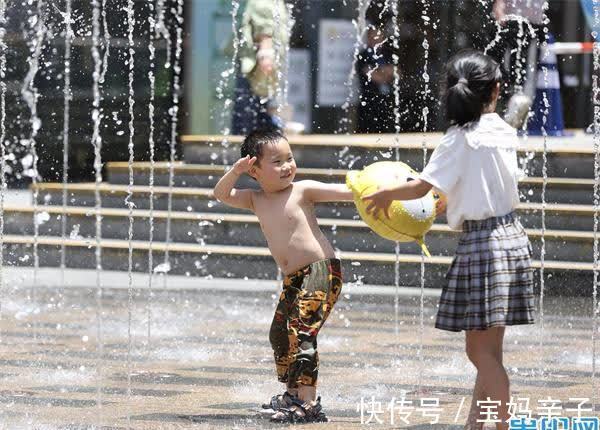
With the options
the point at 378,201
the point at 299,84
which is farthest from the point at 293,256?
the point at 299,84

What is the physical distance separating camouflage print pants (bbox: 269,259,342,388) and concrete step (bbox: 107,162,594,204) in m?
5.64

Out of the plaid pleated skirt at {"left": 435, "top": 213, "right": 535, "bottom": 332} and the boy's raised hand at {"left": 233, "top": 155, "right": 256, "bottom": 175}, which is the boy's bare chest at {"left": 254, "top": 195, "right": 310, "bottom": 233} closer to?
the boy's raised hand at {"left": 233, "top": 155, "right": 256, "bottom": 175}

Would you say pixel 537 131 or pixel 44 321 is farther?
pixel 537 131

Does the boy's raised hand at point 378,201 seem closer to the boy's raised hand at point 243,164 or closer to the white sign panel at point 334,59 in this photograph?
the boy's raised hand at point 243,164

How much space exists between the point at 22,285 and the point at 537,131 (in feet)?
17.3

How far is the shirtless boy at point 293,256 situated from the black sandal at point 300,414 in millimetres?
13

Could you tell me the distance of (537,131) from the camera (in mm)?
13945

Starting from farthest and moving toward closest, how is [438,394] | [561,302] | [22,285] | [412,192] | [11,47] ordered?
1. [11,47]
2. [22,285]
3. [561,302]
4. [438,394]
5. [412,192]

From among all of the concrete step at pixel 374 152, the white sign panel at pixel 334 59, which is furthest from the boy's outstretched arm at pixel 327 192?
the white sign panel at pixel 334 59

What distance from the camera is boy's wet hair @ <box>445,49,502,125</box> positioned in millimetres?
5117

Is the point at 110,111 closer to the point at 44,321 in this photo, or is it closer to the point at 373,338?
the point at 44,321

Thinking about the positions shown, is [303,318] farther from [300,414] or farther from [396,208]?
[396,208]

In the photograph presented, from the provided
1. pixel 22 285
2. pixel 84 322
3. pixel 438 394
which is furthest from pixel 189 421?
pixel 22 285

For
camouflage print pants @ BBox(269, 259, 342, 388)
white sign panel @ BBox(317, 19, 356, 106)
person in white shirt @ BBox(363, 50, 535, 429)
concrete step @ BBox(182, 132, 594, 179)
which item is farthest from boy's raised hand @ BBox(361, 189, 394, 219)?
white sign panel @ BBox(317, 19, 356, 106)
